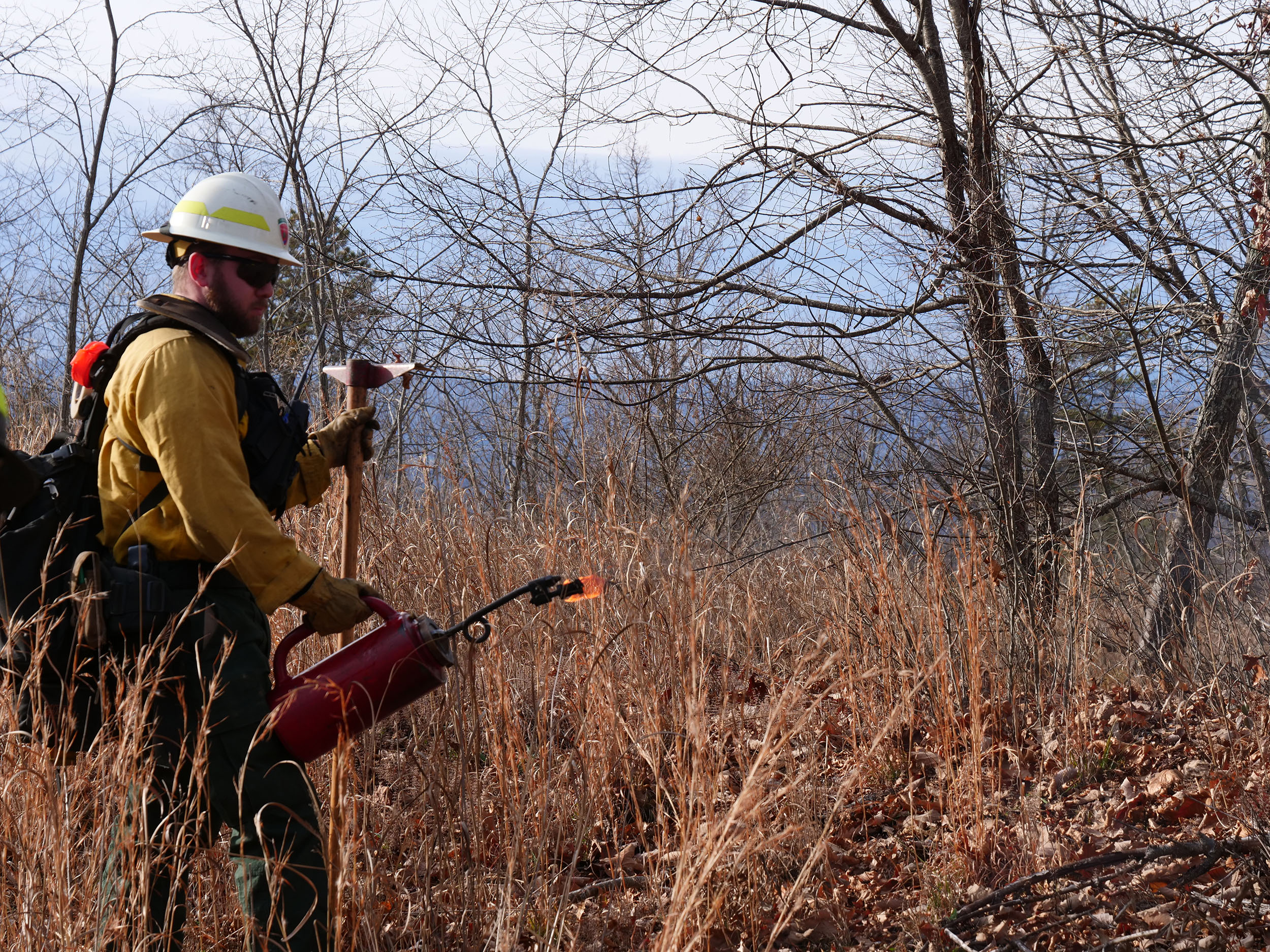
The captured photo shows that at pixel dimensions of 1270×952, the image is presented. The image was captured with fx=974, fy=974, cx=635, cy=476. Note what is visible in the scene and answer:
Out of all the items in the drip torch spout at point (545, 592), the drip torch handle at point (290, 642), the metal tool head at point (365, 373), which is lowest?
the drip torch handle at point (290, 642)

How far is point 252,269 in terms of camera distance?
2.64 m

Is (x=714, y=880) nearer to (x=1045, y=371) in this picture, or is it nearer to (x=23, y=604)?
(x=23, y=604)

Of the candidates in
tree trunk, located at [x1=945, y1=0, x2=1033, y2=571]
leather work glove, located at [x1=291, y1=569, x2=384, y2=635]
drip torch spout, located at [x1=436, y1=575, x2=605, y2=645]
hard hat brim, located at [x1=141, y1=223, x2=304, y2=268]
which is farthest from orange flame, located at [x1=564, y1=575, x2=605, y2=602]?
tree trunk, located at [x1=945, y1=0, x2=1033, y2=571]

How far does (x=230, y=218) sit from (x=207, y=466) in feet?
2.52

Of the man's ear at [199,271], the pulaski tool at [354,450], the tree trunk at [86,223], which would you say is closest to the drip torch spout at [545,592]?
the pulaski tool at [354,450]

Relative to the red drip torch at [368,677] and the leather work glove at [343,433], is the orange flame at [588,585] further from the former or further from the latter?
the leather work glove at [343,433]

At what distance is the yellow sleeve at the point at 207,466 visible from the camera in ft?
7.46

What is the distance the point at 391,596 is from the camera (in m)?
4.43

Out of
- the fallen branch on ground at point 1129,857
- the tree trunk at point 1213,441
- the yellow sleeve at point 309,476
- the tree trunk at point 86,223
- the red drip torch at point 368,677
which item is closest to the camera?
the red drip torch at point 368,677

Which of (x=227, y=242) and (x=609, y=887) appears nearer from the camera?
(x=227, y=242)

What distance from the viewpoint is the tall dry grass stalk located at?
6.98 ft

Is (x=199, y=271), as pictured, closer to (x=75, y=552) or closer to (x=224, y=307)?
(x=224, y=307)

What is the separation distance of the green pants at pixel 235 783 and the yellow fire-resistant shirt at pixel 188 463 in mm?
139

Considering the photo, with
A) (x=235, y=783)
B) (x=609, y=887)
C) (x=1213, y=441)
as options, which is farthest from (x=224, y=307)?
(x=1213, y=441)
